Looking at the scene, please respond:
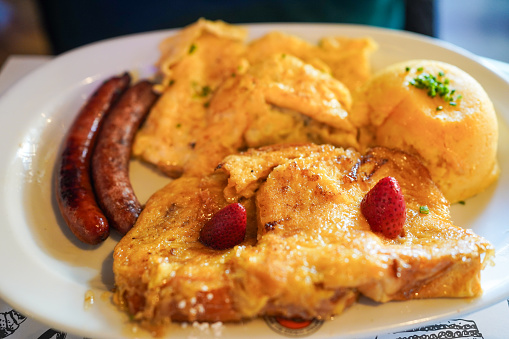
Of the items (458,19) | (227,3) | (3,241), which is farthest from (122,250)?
(458,19)

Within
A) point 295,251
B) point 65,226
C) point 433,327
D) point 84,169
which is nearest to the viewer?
point 295,251

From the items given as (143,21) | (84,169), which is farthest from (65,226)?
(143,21)

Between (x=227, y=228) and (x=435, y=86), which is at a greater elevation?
(x=435, y=86)

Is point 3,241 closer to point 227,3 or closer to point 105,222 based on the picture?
point 105,222

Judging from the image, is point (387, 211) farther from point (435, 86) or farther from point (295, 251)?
point (435, 86)

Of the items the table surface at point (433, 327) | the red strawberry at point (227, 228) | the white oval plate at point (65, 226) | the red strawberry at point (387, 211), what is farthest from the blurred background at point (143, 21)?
the table surface at point (433, 327)

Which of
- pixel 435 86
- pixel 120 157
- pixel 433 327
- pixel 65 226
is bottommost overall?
pixel 433 327
